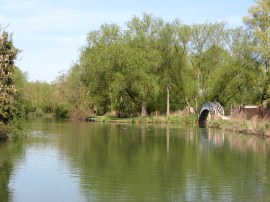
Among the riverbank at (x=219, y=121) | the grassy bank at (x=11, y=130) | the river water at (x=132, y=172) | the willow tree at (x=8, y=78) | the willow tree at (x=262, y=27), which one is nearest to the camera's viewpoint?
the river water at (x=132, y=172)

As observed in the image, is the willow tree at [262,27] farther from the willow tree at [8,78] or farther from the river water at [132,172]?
the willow tree at [8,78]

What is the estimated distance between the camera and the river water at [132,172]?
15.5 meters

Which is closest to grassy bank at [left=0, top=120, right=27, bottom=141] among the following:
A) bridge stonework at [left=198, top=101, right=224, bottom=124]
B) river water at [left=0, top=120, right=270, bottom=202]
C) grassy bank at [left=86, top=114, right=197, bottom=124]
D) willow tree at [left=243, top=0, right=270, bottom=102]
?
river water at [left=0, top=120, right=270, bottom=202]

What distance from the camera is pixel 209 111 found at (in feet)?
196

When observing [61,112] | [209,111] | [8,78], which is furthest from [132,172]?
[61,112]

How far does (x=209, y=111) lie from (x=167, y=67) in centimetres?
1366

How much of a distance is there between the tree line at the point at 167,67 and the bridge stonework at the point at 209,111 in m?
4.74

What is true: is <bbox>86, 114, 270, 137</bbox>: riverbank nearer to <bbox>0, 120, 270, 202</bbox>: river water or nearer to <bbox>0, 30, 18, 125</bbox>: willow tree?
<bbox>0, 120, 270, 202</bbox>: river water

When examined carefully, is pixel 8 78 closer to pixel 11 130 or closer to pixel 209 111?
pixel 11 130

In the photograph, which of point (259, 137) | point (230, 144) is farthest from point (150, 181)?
point (259, 137)

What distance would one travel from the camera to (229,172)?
816 inches

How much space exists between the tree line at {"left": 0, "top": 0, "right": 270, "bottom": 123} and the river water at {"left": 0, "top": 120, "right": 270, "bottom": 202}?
32.2 metres

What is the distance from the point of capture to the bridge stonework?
57.3 meters

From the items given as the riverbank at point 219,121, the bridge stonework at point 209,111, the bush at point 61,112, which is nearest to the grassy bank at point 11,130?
the riverbank at point 219,121
